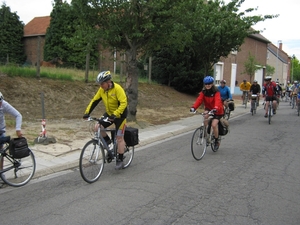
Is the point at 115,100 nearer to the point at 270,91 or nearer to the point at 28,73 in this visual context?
the point at 270,91

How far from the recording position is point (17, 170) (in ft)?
19.1

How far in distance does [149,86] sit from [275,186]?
18056 millimetres

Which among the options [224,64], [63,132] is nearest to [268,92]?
[63,132]

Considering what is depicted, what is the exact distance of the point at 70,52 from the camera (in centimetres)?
3312

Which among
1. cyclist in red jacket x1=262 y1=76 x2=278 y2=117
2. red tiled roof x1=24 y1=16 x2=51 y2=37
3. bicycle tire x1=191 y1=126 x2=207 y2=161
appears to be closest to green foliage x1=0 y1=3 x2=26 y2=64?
red tiled roof x1=24 y1=16 x2=51 y2=37

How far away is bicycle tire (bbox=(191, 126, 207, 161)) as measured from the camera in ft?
24.7

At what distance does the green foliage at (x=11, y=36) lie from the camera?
39000mm

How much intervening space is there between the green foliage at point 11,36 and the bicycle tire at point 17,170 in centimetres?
3562

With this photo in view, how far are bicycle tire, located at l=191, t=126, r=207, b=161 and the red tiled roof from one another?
36.7 m

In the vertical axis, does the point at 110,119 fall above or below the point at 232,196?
above

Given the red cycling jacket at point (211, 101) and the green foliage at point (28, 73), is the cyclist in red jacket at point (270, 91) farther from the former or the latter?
the green foliage at point (28, 73)

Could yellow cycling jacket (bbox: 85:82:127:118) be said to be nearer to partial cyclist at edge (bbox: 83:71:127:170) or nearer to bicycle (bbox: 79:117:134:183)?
partial cyclist at edge (bbox: 83:71:127:170)

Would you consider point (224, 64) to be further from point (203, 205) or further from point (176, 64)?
point (203, 205)

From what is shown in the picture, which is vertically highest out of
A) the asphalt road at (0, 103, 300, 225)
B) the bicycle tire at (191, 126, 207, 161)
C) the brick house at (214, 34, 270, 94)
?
the brick house at (214, 34, 270, 94)
